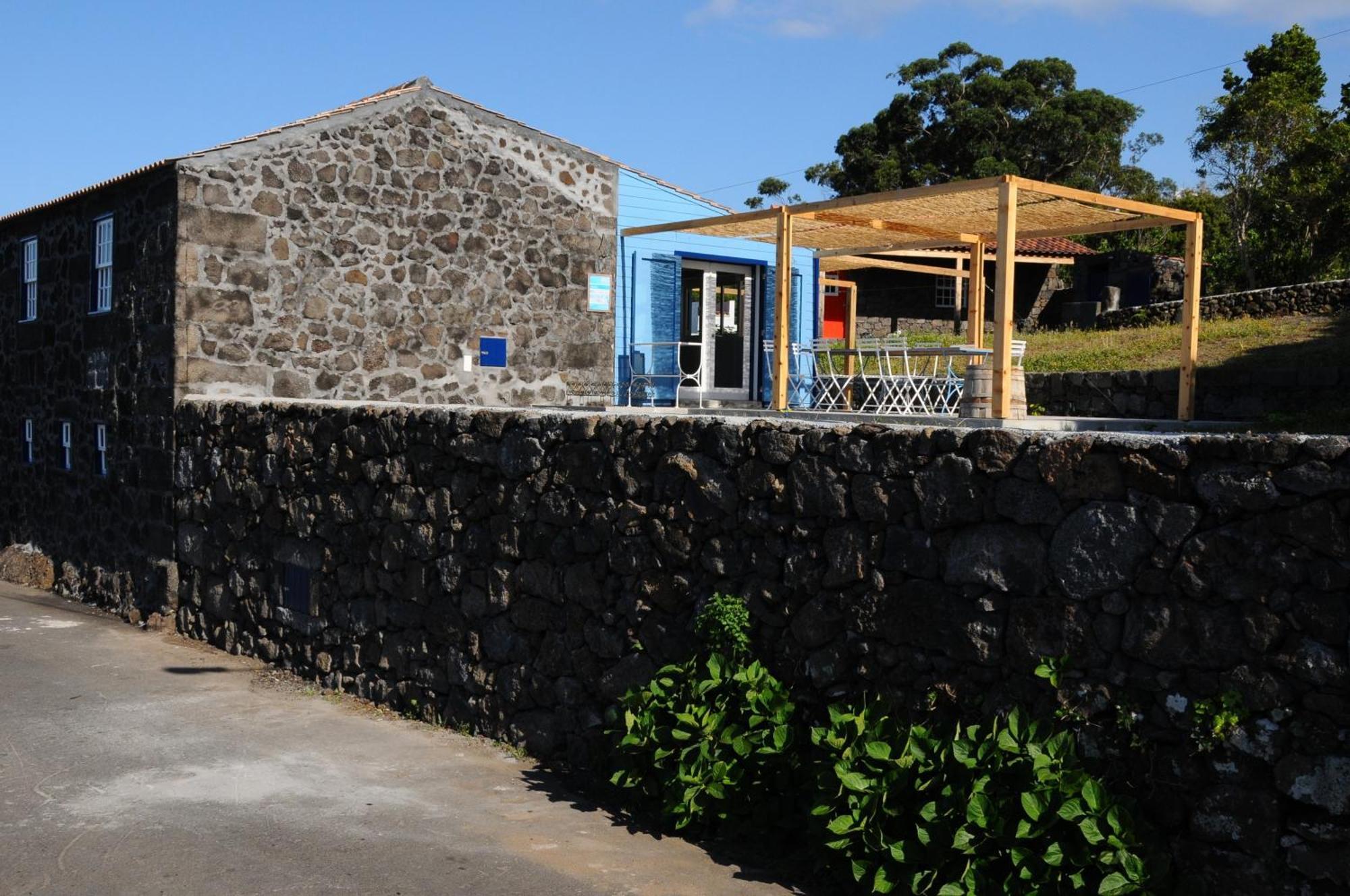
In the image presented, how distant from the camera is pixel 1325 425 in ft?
31.8

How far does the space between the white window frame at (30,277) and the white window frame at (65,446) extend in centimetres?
168

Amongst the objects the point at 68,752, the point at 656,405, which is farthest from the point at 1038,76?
the point at 68,752

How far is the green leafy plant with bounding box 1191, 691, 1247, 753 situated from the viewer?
14.5ft

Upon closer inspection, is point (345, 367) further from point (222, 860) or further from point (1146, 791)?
point (1146, 791)

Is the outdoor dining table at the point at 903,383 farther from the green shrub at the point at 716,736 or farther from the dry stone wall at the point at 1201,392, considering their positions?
the green shrub at the point at 716,736

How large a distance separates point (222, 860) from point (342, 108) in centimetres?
823

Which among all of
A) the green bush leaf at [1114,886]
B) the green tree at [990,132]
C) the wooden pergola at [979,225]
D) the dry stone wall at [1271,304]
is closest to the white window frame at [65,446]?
the wooden pergola at [979,225]

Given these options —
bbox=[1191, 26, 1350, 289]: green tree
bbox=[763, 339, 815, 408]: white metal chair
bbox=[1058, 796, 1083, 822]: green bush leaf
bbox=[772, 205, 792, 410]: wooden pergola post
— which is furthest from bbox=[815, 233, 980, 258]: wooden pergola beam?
bbox=[1191, 26, 1350, 289]: green tree

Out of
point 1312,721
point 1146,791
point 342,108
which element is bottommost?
point 1146,791

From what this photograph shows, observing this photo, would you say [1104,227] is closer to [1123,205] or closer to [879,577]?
[1123,205]

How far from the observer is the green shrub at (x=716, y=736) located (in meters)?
5.81

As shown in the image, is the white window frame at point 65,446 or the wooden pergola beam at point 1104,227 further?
the white window frame at point 65,446

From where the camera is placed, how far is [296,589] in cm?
980

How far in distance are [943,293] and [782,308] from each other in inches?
868
